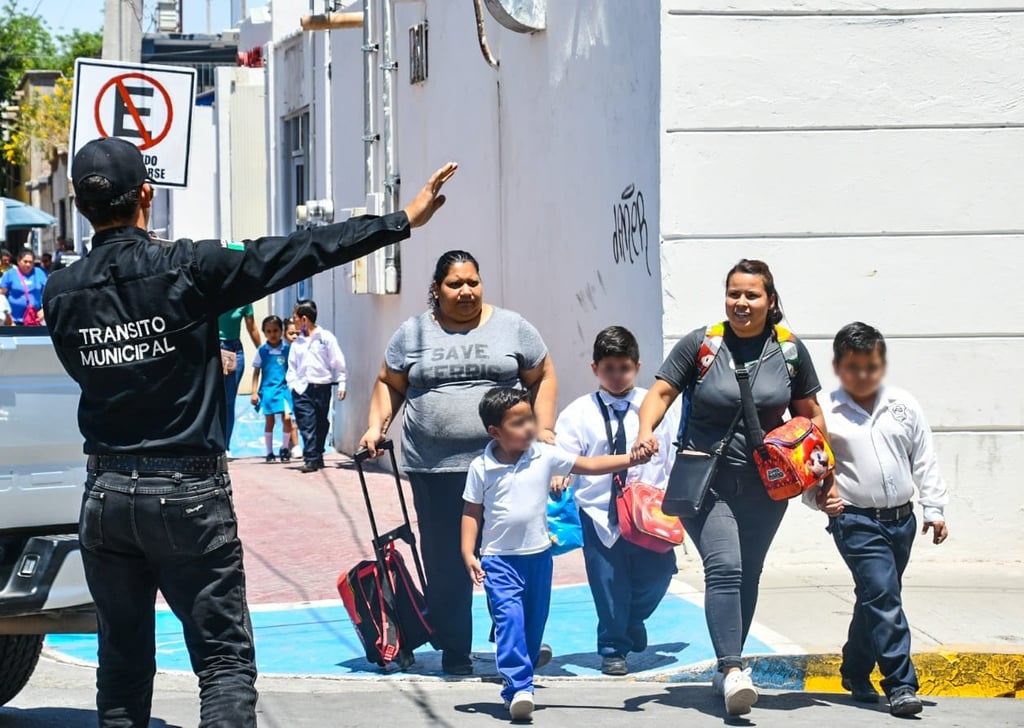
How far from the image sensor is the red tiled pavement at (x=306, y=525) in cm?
918

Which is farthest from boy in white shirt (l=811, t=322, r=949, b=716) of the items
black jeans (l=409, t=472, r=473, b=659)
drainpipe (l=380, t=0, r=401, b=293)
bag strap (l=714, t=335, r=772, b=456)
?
drainpipe (l=380, t=0, r=401, b=293)

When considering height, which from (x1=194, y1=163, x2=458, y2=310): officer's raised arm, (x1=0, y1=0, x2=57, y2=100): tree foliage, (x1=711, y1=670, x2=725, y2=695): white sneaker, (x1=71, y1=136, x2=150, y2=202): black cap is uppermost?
(x1=0, y1=0, x2=57, y2=100): tree foliage

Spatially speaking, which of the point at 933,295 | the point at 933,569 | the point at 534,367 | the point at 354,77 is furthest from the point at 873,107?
the point at 354,77

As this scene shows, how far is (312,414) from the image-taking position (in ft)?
49.3

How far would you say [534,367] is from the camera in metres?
6.81

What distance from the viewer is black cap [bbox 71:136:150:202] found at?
14.3ft

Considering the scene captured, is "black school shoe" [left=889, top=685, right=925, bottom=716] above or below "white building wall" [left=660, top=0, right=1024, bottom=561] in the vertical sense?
below

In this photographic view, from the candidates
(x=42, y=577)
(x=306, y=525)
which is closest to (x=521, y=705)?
(x=42, y=577)

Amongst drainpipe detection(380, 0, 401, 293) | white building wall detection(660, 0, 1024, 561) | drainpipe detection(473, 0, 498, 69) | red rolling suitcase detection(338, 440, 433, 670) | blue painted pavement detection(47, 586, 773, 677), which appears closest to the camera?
red rolling suitcase detection(338, 440, 433, 670)

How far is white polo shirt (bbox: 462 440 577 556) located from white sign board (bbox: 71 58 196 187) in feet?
15.6

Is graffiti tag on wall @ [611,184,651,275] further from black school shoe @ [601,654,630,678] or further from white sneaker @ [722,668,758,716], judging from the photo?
white sneaker @ [722,668,758,716]

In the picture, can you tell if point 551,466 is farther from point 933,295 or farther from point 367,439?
point 933,295

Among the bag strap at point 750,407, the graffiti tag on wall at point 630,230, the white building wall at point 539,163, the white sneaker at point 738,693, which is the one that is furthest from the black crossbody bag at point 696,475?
the graffiti tag on wall at point 630,230

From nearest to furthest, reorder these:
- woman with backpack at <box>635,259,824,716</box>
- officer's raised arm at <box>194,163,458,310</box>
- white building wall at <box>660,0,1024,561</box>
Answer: officer's raised arm at <box>194,163,458,310</box> < woman with backpack at <box>635,259,824,716</box> < white building wall at <box>660,0,1024,561</box>
